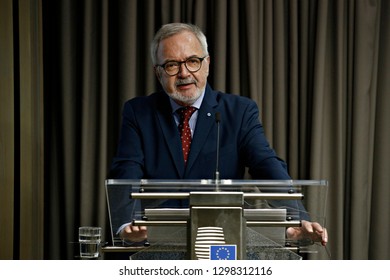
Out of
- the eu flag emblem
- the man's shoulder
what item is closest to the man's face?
the man's shoulder

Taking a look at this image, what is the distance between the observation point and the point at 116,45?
431 centimetres

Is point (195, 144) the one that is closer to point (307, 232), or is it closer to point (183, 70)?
point (183, 70)

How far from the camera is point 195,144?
10.9 feet

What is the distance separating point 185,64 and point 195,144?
0.40 m

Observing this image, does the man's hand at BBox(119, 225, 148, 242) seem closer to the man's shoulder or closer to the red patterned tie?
the red patterned tie

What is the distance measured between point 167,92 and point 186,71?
0.48 ft

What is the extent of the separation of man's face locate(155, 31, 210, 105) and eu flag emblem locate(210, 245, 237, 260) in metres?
1.45

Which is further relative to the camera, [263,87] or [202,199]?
[263,87]

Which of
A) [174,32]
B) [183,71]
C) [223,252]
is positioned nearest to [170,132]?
[183,71]

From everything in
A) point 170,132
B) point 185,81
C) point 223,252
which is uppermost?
point 185,81

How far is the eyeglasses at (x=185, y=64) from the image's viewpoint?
337 centimetres

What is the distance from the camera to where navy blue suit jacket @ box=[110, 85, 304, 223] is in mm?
3309

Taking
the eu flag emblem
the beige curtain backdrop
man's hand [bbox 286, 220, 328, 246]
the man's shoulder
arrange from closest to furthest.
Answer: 1. the eu flag emblem
2. man's hand [bbox 286, 220, 328, 246]
3. the man's shoulder
4. the beige curtain backdrop

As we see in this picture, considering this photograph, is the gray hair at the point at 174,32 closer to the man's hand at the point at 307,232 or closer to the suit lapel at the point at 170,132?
the suit lapel at the point at 170,132
